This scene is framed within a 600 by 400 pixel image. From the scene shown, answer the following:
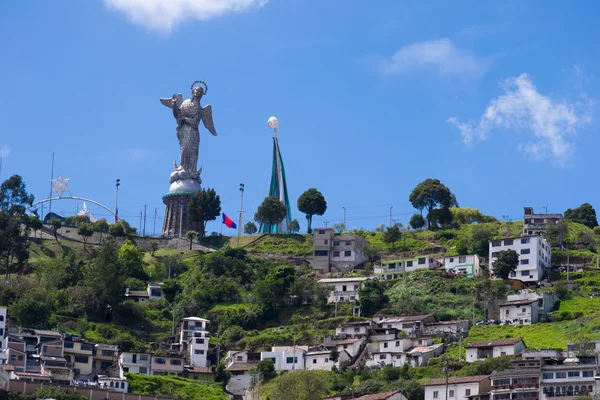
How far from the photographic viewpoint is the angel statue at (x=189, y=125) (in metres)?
142

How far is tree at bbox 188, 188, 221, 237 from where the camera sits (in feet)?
438

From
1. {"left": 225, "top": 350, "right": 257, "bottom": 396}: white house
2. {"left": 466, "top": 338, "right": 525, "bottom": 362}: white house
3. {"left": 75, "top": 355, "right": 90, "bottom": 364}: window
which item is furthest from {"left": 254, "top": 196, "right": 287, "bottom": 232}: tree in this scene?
{"left": 466, "top": 338, "right": 525, "bottom": 362}: white house

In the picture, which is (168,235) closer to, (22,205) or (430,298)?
(22,205)

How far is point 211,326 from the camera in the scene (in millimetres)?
107125

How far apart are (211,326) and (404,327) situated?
49.5 feet

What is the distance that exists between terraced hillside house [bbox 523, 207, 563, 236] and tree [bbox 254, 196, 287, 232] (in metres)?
23.3

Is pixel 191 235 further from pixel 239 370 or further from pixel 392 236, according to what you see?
pixel 239 370

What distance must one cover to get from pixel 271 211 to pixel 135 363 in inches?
1646

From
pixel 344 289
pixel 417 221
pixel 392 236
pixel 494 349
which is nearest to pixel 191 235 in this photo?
pixel 392 236

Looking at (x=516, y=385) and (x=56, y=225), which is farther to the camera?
(x=56, y=225)

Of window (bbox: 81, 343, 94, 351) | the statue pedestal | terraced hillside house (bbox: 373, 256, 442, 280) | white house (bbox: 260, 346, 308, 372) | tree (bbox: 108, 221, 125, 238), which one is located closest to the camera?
window (bbox: 81, 343, 94, 351)

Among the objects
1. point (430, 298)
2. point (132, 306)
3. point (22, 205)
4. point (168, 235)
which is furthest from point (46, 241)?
point (430, 298)

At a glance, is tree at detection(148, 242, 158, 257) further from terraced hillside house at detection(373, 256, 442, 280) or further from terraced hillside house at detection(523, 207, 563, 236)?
terraced hillside house at detection(523, 207, 563, 236)

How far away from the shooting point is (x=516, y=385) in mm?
83625
